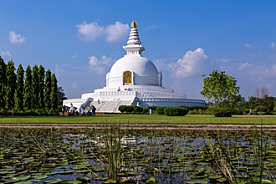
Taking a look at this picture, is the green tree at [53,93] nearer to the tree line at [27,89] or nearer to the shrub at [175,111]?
the tree line at [27,89]

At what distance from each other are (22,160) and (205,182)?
3.75 metres

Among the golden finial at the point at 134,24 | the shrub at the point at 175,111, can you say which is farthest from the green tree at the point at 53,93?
the golden finial at the point at 134,24

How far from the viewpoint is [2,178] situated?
4.87 metres

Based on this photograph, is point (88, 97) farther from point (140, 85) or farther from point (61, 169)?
point (61, 169)

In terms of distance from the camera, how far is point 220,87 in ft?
136

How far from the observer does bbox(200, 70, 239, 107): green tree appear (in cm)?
4141

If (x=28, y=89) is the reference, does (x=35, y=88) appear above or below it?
above

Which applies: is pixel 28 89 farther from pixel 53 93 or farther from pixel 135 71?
pixel 135 71

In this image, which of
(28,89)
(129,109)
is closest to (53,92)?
(28,89)

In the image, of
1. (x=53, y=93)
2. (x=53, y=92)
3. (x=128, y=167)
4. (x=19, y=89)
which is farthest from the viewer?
(x=53, y=92)

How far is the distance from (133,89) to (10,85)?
72.7 ft

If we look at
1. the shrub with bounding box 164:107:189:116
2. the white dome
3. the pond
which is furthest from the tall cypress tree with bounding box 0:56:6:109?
the white dome

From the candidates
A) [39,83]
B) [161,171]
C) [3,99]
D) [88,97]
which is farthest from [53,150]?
[88,97]

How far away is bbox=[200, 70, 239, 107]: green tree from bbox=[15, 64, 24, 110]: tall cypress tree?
23.7 metres
